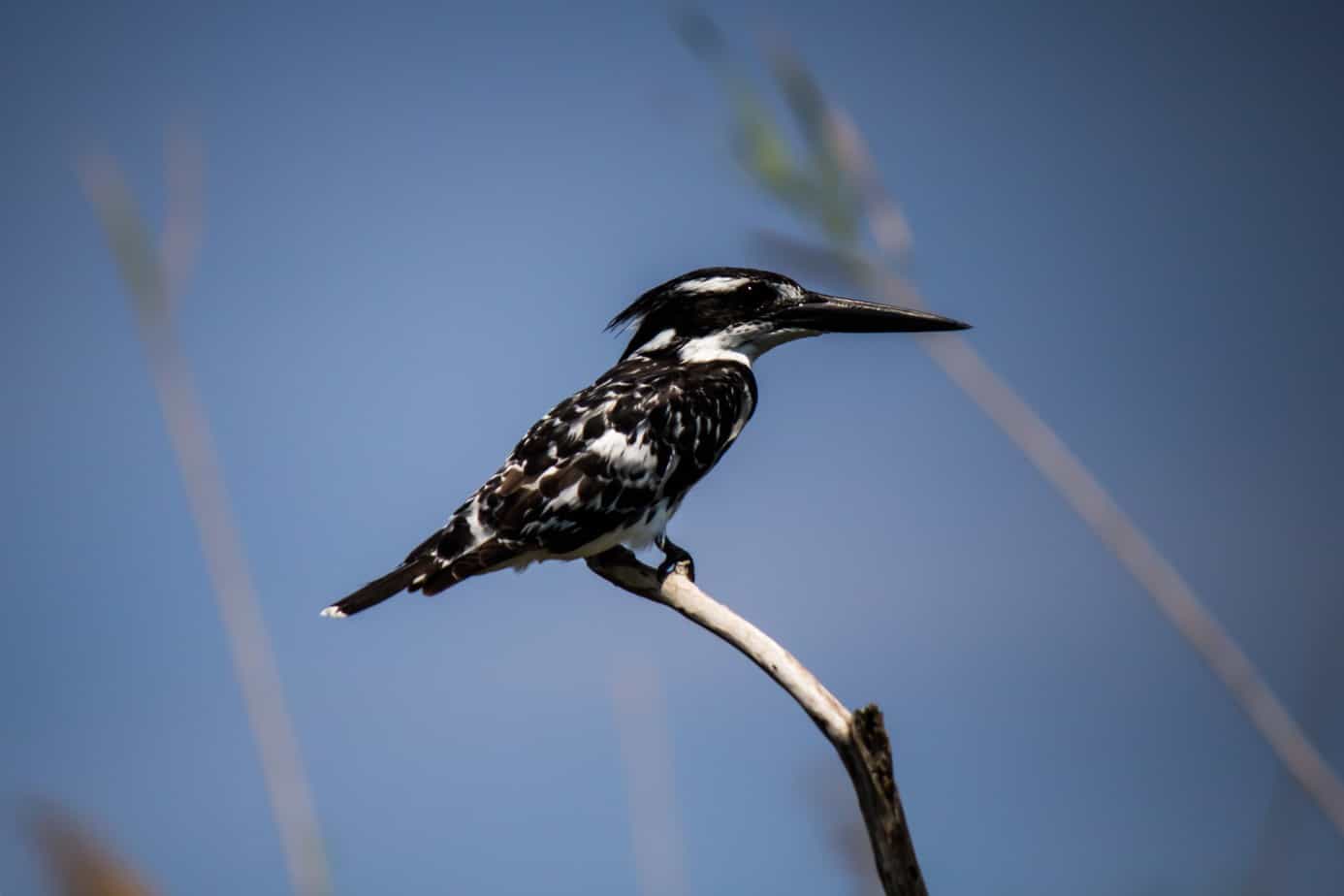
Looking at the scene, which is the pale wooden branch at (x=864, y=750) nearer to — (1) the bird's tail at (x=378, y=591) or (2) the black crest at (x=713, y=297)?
(1) the bird's tail at (x=378, y=591)

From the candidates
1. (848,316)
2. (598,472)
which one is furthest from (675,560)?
(848,316)

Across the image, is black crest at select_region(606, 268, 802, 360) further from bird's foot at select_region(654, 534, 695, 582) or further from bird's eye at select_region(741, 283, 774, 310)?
bird's foot at select_region(654, 534, 695, 582)

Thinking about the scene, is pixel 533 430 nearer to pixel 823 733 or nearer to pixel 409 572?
pixel 409 572

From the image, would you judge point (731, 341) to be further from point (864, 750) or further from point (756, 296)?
point (864, 750)

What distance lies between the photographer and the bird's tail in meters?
4.76

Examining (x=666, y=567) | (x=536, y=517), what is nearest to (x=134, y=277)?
(x=536, y=517)

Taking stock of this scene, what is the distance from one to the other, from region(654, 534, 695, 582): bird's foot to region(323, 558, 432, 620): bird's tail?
3.11 ft

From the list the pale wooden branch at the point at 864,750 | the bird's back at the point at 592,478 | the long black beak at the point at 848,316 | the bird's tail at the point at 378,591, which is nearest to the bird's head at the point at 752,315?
the long black beak at the point at 848,316

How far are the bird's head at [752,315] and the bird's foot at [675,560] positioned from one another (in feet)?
3.65

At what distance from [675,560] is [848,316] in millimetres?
1585

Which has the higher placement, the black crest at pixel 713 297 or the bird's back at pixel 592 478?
the black crest at pixel 713 297

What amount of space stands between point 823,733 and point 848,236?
4.19ft

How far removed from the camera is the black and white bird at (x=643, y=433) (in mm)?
5035

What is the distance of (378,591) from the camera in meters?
4.83
